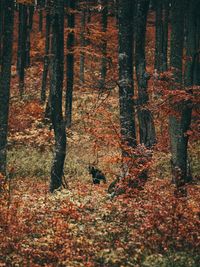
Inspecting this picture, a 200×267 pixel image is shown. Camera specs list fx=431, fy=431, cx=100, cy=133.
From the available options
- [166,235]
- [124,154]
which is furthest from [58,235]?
[124,154]

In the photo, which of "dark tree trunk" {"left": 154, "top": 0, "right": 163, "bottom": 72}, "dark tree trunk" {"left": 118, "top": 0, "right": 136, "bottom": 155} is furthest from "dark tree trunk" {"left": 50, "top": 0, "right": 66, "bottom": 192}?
"dark tree trunk" {"left": 154, "top": 0, "right": 163, "bottom": 72}

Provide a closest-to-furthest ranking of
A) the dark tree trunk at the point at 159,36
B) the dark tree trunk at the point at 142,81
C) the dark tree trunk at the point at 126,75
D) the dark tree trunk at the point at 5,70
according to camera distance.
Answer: the dark tree trunk at the point at 126,75 → the dark tree trunk at the point at 142,81 → the dark tree trunk at the point at 5,70 → the dark tree trunk at the point at 159,36

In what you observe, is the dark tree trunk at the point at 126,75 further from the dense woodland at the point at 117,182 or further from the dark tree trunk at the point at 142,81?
the dark tree trunk at the point at 142,81

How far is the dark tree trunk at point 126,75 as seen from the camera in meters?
12.4

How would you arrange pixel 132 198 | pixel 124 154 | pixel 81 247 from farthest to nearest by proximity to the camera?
pixel 124 154, pixel 132 198, pixel 81 247

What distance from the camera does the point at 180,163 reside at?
43.5 ft

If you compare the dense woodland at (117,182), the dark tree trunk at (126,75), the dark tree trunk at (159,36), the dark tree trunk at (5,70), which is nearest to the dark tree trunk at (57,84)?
the dense woodland at (117,182)

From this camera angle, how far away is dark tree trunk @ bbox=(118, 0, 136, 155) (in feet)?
40.5

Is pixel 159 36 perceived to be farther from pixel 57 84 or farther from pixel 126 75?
pixel 126 75

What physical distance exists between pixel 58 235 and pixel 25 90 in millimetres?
24969

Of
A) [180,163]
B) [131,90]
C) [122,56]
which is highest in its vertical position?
[122,56]

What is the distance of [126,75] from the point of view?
40.8ft

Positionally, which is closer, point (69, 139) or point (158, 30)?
point (69, 139)

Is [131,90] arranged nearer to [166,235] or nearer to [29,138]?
[166,235]
